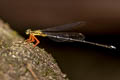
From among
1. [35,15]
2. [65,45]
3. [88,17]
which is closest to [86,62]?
[65,45]

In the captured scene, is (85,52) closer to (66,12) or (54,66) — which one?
(66,12)

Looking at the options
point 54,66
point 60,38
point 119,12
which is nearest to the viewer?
point 54,66

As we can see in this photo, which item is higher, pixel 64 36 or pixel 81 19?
pixel 81 19

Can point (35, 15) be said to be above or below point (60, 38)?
above

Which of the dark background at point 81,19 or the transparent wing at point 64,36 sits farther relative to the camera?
the dark background at point 81,19

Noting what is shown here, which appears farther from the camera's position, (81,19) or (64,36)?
(81,19)

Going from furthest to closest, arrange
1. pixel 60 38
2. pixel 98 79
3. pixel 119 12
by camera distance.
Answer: pixel 119 12
pixel 98 79
pixel 60 38

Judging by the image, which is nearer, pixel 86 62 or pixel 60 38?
pixel 60 38

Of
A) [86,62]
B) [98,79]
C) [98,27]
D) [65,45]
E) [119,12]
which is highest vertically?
[119,12]
